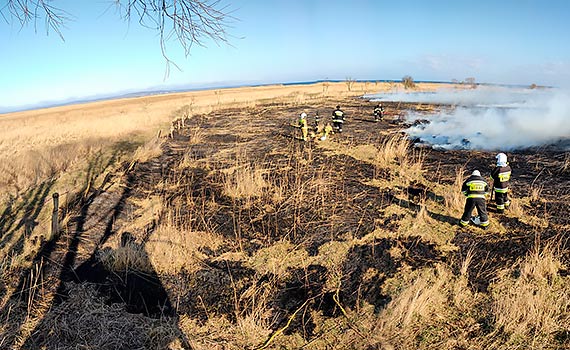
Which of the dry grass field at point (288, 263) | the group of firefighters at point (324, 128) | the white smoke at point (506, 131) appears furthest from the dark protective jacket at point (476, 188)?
the group of firefighters at point (324, 128)

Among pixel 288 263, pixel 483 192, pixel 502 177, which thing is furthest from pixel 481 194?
pixel 288 263

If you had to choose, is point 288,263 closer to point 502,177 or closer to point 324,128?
point 502,177

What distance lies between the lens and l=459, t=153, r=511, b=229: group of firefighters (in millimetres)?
5754

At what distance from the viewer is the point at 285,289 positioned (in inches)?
182

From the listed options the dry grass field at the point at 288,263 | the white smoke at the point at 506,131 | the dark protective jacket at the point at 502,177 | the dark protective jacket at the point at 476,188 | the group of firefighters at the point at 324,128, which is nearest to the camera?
the dry grass field at the point at 288,263

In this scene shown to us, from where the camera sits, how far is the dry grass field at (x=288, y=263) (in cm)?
375

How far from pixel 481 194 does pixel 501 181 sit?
1.06 meters

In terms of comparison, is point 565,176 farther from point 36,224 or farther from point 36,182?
point 36,182

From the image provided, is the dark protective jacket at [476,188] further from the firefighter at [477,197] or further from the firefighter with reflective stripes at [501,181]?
the firefighter with reflective stripes at [501,181]

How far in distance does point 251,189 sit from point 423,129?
12.0m

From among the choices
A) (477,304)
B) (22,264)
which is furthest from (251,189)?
(477,304)

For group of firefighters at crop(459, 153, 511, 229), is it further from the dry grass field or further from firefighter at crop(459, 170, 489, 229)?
the dry grass field

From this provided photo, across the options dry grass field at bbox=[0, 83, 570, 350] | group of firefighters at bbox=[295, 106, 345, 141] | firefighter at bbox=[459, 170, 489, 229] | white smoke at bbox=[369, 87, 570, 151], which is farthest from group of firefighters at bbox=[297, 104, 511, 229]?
group of firefighters at bbox=[295, 106, 345, 141]

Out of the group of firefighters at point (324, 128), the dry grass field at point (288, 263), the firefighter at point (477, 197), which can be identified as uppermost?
the group of firefighters at point (324, 128)
